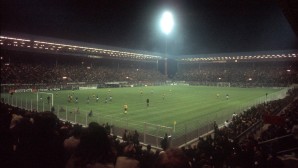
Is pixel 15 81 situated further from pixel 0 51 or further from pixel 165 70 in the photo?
pixel 165 70

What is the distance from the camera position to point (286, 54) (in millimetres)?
74188

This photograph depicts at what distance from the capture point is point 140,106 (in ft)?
105

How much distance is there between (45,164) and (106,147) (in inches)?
55.1

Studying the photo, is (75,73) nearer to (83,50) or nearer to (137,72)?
(83,50)

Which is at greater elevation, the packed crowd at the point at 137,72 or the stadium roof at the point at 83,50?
the stadium roof at the point at 83,50

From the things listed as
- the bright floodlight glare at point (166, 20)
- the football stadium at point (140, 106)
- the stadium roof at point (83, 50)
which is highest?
the bright floodlight glare at point (166, 20)

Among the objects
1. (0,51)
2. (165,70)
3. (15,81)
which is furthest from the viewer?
(165,70)

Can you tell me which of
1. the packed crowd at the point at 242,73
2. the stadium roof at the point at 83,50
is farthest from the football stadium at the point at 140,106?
the packed crowd at the point at 242,73

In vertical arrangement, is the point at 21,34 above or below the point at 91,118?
above

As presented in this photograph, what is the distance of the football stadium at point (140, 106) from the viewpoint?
5.20m

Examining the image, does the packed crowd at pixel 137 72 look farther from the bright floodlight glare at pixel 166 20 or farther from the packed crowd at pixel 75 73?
the bright floodlight glare at pixel 166 20

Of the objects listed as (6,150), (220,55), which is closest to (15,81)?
(6,150)

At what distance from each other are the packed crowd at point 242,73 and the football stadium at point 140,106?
1.17 ft

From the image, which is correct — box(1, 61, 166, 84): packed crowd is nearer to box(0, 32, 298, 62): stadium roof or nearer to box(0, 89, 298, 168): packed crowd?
box(0, 32, 298, 62): stadium roof
